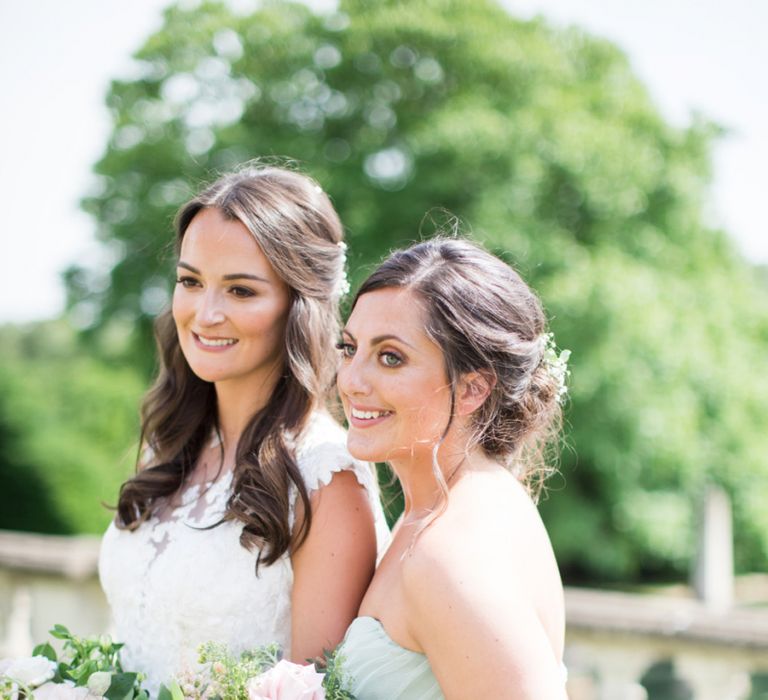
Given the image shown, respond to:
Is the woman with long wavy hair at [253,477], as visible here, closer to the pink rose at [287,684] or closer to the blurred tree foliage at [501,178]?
the pink rose at [287,684]

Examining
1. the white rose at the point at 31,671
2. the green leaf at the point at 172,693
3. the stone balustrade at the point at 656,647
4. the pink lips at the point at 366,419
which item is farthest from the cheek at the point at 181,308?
the stone balustrade at the point at 656,647

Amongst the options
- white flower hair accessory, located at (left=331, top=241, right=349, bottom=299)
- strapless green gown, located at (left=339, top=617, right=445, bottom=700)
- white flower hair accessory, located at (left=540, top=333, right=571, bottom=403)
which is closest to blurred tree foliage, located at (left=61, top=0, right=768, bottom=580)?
white flower hair accessory, located at (left=331, top=241, right=349, bottom=299)

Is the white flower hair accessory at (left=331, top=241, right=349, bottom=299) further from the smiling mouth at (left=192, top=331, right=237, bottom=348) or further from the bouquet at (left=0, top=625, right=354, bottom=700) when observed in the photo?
the bouquet at (left=0, top=625, right=354, bottom=700)

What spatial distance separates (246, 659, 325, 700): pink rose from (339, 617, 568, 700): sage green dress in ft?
0.38

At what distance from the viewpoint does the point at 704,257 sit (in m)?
17.3

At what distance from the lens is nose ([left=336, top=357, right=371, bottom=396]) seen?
2451 millimetres

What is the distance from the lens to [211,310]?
2988 mm

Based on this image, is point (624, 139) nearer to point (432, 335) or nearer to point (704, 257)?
point (704, 257)

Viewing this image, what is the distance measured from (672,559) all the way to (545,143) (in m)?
7.68

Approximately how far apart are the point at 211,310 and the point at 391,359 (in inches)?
31.5

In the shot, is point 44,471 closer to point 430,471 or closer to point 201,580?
point 201,580

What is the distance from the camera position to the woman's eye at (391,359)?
2432 millimetres

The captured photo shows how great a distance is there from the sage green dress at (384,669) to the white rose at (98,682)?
63 centimetres

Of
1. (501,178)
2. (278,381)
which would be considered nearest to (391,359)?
(278,381)
